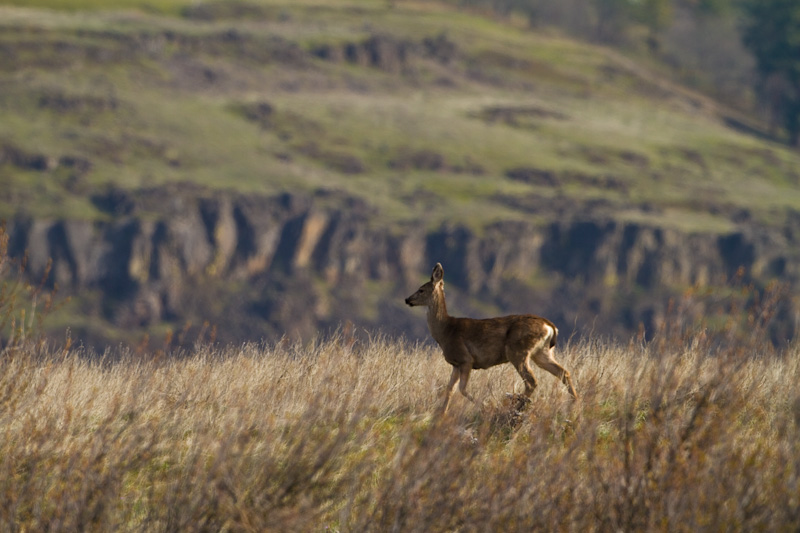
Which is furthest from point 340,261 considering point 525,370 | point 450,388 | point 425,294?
point 525,370

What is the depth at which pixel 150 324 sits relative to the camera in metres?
178

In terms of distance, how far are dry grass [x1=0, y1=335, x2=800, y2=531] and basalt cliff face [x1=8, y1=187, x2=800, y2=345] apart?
165917 mm

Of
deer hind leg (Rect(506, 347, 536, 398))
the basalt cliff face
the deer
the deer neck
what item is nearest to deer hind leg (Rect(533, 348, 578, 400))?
the deer

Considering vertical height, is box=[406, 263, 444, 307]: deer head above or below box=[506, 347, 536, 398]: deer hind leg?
above

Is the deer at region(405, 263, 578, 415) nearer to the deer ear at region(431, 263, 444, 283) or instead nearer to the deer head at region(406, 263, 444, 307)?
the deer ear at region(431, 263, 444, 283)

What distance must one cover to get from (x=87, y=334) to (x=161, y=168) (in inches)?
1595

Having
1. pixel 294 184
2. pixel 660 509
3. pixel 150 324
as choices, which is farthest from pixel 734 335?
pixel 294 184

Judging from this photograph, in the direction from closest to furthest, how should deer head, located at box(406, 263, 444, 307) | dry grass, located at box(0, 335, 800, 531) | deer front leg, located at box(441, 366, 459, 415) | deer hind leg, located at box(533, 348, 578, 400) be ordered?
dry grass, located at box(0, 335, 800, 531) < deer front leg, located at box(441, 366, 459, 415) < deer hind leg, located at box(533, 348, 578, 400) < deer head, located at box(406, 263, 444, 307)

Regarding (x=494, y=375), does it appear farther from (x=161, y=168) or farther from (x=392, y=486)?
(x=161, y=168)

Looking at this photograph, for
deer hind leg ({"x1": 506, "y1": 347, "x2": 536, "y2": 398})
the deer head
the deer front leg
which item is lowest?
the deer front leg

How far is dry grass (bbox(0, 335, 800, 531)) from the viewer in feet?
25.7

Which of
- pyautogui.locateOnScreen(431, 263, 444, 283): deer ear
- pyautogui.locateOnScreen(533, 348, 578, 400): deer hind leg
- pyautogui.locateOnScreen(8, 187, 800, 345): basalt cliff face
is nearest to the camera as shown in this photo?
pyautogui.locateOnScreen(533, 348, 578, 400): deer hind leg

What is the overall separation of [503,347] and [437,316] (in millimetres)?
1001

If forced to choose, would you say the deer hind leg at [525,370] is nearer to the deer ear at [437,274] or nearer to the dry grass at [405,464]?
the dry grass at [405,464]
